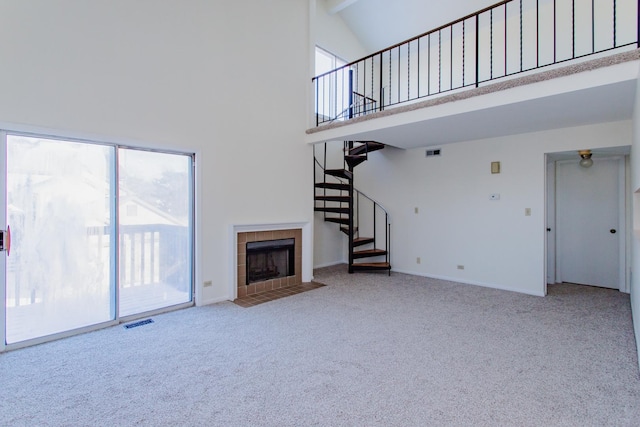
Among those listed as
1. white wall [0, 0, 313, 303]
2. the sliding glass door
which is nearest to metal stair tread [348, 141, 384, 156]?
white wall [0, 0, 313, 303]

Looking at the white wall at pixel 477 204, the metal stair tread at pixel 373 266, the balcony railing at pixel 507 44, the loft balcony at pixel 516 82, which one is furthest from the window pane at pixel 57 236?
the white wall at pixel 477 204

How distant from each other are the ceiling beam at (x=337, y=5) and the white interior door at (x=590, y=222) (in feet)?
15.3

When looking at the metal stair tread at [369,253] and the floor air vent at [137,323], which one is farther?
the metal stair tread at [369,253]

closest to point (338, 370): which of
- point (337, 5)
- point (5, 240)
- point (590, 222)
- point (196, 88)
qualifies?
point (5, 240)

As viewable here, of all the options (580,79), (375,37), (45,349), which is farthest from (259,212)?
(375,37)

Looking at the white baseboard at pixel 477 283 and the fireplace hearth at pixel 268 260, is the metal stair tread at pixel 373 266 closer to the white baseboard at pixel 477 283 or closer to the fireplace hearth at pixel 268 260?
the white baseboard at pixel 477 283

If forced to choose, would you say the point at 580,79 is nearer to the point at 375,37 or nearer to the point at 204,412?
the point at 204,412

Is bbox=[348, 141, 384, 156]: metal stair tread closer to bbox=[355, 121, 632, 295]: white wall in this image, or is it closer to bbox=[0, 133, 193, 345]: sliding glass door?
bbox=[355, 121, 632, 295]: white wall

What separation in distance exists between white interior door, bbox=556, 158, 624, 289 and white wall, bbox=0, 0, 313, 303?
4121 mm

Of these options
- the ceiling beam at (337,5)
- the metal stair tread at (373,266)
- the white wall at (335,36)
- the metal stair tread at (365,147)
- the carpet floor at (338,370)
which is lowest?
the carpet floor at (338,370)

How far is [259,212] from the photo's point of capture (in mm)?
4602

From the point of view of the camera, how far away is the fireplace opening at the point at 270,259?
4.57 m

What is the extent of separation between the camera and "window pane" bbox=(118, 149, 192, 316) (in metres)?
3.48

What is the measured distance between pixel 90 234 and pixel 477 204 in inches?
202
